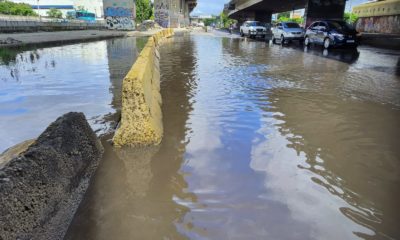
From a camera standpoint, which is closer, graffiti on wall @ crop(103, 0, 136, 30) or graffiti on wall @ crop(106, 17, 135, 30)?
graffiti on wall @ crop(103, 0, 136, 30)

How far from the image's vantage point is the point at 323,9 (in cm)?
4000

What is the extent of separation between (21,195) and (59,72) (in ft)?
38.3

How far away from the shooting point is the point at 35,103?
9.05 m

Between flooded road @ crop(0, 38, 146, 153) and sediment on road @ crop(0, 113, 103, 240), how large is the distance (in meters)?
2.09

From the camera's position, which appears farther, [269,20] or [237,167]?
[269,20]

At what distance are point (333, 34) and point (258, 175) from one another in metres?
20.6

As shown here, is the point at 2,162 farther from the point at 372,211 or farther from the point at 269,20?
the point at 269,20

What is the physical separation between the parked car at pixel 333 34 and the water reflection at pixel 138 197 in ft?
62.9

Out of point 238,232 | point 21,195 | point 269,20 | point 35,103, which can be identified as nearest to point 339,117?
point 238,232

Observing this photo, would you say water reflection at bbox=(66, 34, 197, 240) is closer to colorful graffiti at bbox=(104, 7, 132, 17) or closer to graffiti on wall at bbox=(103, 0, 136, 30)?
graffiti on wall at bbox=(103, 0, 136, 30)

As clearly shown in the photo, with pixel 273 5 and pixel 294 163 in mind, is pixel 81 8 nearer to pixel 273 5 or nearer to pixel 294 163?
pixel 273 5

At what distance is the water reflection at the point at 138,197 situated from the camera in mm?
3701

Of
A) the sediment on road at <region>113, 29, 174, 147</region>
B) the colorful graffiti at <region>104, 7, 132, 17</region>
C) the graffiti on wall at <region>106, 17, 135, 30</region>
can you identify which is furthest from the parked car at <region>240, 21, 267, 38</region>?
the sediment on road at <region>113, 29, 174, 147</region>

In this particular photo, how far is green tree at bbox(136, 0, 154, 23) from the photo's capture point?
3945 inches
